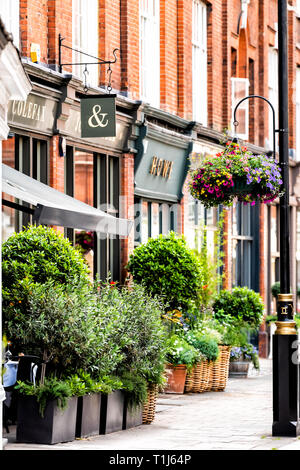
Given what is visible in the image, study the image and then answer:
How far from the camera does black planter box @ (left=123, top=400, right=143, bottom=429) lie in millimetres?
11906

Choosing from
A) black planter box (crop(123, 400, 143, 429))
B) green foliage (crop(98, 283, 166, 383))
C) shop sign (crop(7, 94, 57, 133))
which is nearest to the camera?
green foliage (crop(98, 283, 166, 383))

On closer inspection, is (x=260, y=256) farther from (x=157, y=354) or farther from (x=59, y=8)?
(x=157, y=354)

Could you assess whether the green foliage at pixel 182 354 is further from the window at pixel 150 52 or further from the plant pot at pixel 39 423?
the window at pixel 150 52

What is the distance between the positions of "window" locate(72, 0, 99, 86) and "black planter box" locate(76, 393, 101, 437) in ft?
23.6

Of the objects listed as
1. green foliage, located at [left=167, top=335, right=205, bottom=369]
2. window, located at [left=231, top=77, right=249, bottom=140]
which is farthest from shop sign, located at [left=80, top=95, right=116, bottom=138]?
window, located at [left=231, top=77, right=249, bottom=140]

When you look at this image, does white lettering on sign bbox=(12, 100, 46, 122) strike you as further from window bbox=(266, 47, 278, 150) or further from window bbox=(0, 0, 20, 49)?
window bbox=(266, 47, 278, 150)

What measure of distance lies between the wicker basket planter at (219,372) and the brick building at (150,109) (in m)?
2.60

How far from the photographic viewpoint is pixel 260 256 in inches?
1065

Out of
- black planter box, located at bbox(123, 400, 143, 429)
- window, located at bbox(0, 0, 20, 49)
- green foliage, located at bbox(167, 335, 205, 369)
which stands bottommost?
black planter box, located at bbox(123, 400, 143, 429)

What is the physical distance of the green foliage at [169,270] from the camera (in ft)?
56.2

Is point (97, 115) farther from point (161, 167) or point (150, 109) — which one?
Answer: point (161, 167)

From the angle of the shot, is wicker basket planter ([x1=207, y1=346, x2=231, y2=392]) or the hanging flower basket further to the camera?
wicker basket planter ([x1=207, y1=346, x2=231, y2=392])

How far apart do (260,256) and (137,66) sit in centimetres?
930

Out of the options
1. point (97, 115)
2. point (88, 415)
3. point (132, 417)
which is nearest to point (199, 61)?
point (97, 115)
